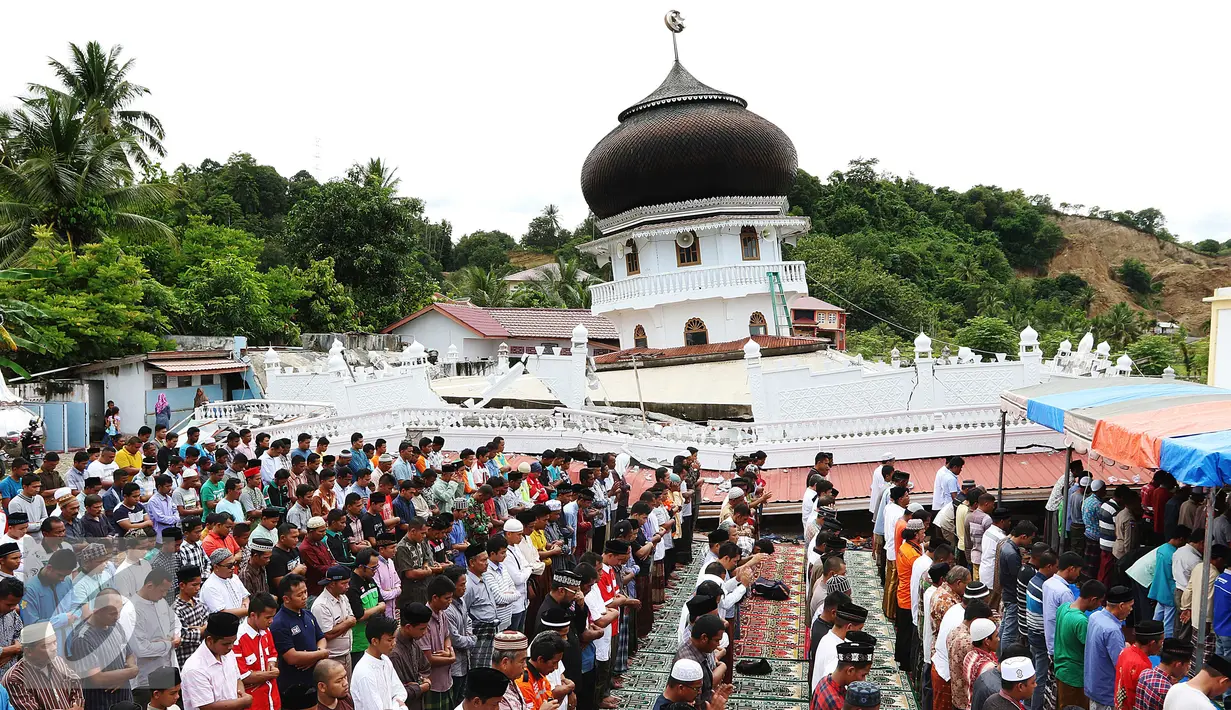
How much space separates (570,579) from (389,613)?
1593 millimetres

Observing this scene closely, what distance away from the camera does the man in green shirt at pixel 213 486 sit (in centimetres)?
905

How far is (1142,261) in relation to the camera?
75.1m

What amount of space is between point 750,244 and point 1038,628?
17.6 m

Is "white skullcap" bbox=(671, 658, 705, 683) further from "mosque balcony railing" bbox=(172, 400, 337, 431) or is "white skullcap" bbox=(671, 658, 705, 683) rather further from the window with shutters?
the window with shutters

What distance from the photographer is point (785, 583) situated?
1075cm

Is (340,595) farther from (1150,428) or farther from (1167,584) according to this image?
(1150,428)

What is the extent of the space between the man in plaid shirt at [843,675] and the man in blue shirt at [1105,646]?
1866 mm

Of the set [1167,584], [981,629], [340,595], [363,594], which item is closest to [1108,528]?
[1167,584]

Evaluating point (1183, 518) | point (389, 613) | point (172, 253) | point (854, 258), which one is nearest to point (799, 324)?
point (854, 258)

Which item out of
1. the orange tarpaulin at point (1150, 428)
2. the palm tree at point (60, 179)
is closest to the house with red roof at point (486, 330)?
the palm tree at point (60, 179)

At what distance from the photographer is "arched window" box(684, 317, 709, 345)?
23.2 meters

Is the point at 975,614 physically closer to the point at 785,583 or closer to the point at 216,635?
the point at 216,635

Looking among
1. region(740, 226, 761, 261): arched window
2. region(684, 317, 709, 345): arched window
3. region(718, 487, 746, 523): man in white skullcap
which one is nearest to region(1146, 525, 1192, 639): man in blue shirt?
region(718, 487, 746, 523): man in white skullcap

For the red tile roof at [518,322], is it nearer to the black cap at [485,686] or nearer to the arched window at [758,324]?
the arched window at [758,324]
